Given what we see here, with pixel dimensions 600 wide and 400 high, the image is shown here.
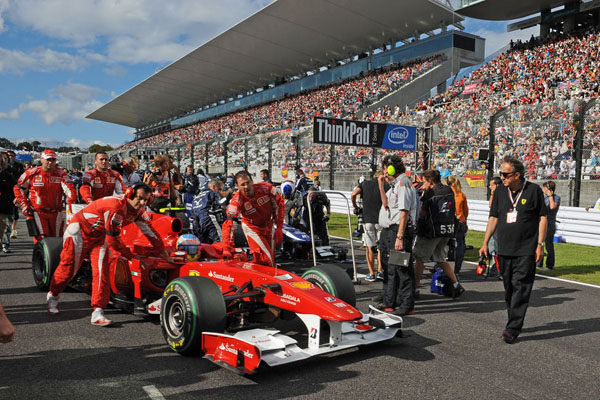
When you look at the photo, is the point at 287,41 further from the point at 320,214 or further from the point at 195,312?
the point at 195,312

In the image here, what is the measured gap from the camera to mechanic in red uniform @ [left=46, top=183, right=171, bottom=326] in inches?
211

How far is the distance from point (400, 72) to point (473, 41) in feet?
19.6

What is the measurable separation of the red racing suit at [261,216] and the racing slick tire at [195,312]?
1.78m

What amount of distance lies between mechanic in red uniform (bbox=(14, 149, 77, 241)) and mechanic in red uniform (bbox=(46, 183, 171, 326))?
2.36m

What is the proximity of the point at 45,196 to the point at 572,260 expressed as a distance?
32.3ft

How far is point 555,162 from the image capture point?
1367 cm

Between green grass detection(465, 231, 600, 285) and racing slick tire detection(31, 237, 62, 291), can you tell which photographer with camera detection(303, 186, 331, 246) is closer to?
green grass detection(465, 231, 600, 285)

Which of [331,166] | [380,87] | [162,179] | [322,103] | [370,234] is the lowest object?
[370,234]

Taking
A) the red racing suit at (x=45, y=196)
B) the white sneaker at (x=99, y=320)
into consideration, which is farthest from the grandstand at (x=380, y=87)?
the white sneaker at (x=99, y=320)

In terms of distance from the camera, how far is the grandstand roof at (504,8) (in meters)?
29.3

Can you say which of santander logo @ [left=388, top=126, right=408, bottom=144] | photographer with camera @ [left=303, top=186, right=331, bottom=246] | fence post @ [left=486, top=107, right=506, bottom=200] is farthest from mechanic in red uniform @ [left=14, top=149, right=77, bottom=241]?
fence post @ [left=486, top=107, right=506, bottom=200]

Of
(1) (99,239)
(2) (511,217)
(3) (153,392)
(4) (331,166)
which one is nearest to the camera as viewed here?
(3) (153,392)

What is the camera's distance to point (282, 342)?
397 cm

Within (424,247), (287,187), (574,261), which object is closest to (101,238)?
(424,247)
